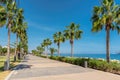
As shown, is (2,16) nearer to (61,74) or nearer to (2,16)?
(2,16)

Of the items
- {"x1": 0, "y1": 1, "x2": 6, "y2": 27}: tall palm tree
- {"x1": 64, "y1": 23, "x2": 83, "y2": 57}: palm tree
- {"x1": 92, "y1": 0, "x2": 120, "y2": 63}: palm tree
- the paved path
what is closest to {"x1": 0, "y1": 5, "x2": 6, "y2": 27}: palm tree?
{"x1": 0, "y1": 1, "x2": 6, "y2": 27}: tall palm tree

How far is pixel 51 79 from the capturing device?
15.4m

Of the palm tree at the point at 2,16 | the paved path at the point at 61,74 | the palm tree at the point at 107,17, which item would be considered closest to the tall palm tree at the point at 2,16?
the palm tree at the point at 2,16

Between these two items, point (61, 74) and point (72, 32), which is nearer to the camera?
point (61, 74)

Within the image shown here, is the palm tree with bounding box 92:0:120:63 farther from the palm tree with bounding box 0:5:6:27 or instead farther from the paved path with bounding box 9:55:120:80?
the palm tree with bounding box 0:5:6:27

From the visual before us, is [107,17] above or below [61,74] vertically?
above

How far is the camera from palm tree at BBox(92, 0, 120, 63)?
23.9 meters

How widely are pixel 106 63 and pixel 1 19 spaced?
13219 millimetres

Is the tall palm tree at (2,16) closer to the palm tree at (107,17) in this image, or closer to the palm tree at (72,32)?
the palm tree at (107,17)

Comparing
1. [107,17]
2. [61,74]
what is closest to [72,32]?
[107,17]

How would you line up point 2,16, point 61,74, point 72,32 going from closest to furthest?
point 61,74, point 2,16, point 72,32

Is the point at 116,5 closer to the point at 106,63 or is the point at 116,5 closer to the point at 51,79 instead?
the point at 106,63

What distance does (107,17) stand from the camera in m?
24.0

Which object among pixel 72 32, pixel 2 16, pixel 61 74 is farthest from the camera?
pixel 72 32
